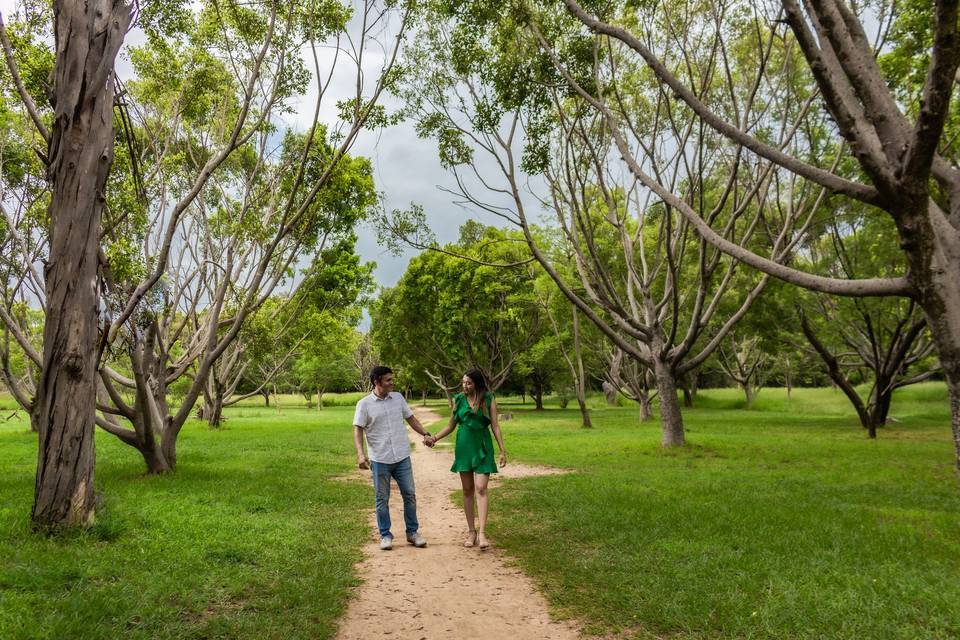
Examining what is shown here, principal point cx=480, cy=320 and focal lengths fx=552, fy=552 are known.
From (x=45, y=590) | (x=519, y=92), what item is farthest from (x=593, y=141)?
(x=45, y=590)

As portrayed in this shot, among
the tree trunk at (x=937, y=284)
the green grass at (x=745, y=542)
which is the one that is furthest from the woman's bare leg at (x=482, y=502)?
the tree trunk at (x=937, y=284)

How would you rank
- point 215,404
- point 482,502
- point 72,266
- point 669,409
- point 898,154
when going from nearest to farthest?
point 898,154, point 482,502, point 72,266, point 669,409, point 215,404

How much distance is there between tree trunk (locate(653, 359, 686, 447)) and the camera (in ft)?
51.5

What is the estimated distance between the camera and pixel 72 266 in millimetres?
6730

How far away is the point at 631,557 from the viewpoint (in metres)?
5.99

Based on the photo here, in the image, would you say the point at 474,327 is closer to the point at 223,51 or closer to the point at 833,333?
the point at 833,333

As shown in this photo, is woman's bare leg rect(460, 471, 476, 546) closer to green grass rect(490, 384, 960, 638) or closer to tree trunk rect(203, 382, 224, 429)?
green grass rect(490, 384, 960, 638)

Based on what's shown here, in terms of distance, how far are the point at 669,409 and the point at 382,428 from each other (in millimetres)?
11431

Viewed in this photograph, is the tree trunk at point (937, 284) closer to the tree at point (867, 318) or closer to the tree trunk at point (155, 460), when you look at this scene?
the tree trunk at point (155, 460)

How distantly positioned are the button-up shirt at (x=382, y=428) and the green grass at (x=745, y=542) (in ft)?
5.84

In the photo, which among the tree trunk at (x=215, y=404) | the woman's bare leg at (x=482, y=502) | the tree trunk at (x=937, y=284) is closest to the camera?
the tree trunk at (x=937, y=284)

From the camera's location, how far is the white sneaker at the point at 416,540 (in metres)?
6.84

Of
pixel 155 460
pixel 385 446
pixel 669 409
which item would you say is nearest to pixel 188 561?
pixel 385 446

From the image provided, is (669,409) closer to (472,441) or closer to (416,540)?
(472,441)
